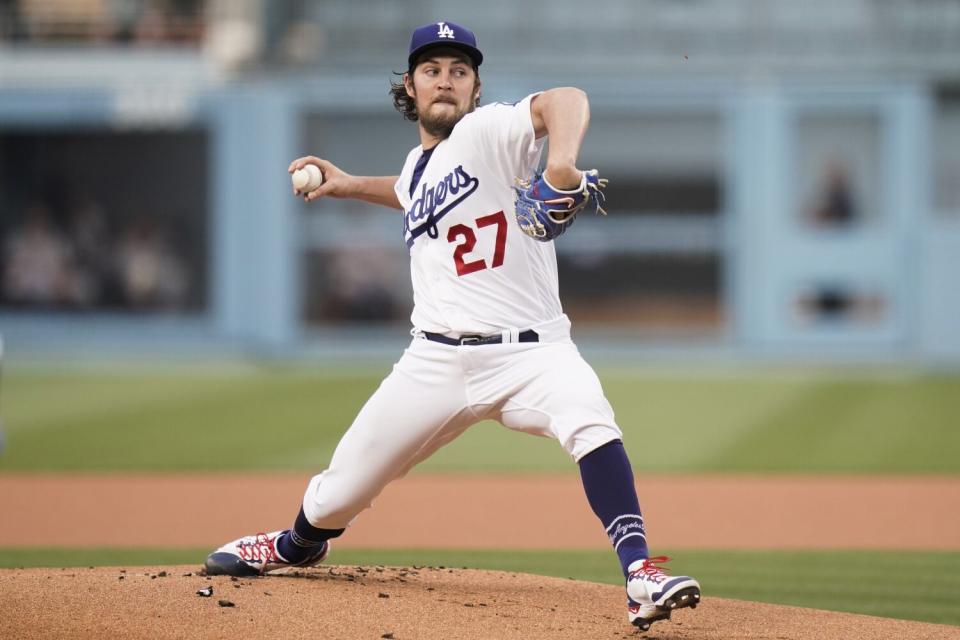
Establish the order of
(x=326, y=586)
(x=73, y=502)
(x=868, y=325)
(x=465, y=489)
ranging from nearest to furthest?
(x=326, y=586)
(x=73, y=502)
(x=465, y=489)
(x=868, y=325)

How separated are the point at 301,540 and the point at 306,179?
4.11ft

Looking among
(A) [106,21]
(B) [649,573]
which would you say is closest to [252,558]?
(B) [649,573]

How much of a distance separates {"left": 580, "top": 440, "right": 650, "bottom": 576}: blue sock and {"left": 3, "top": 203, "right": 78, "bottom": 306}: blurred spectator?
16.1m

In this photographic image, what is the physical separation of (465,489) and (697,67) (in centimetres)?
1073

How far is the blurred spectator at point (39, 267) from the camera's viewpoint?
19.4 metres

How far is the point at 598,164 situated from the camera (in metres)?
20.0

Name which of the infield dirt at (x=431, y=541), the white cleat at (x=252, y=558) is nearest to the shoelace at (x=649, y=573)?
the infield dirt at (x=431, y=541)

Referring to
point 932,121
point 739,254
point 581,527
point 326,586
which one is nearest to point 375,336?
point 739,254

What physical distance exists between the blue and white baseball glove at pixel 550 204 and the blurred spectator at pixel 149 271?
15778 mm

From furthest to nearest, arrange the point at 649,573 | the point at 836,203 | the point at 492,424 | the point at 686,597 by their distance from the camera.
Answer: the point at 836,203, the point at 492,424, the point at 649,573, the point at 686,597

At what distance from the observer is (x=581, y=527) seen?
7.48 m

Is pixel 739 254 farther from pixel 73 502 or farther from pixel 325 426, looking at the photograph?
pixel 73 502

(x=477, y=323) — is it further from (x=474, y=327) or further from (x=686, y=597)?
(x=686, y=597)

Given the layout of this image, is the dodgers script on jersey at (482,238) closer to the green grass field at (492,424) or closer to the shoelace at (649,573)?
the shoelace at (649,573)
